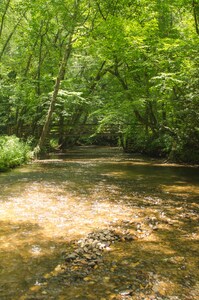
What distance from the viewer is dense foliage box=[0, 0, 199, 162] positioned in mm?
14523

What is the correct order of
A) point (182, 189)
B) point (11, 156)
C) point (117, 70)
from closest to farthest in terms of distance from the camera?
1. point (182, 189)
2. point (11, 156)
3. point (117, 70)

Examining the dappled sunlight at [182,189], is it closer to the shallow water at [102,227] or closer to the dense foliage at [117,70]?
the shallow water at [102,227]

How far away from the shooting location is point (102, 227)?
5.19 m

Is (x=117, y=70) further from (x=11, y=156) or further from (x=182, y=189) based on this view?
(x=182, y=189)

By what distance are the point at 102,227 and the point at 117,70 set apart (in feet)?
A: 54.3

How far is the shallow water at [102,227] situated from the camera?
10.4 feet

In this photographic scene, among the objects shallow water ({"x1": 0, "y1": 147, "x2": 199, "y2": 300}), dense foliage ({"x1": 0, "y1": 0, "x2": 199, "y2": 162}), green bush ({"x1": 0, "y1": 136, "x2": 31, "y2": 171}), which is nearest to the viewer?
shallow water ({"x1": 0, "y1": 147, "x2": 199, "y2": 300})

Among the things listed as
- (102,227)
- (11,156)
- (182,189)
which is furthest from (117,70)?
(102,227)

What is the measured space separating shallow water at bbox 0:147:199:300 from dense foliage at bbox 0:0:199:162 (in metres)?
6.72

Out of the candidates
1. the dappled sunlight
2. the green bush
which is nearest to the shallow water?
the dappled sunlight

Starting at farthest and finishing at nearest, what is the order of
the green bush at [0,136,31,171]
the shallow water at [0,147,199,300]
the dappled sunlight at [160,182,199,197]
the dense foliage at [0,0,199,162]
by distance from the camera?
1. the dense foliage at [0,0,199,162]
2. the green bush at [0,136,31,171]
3. the dappled sunlight at [160,182,199,197]
4. the shallow water at [0,147,199,300]

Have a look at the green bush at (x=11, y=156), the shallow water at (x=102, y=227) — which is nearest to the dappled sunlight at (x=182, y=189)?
the shallow water at (x=102, y=227)

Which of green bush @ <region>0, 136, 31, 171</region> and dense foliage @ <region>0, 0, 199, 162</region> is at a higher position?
dense foliage @ <region>0, 0, 199, 162</region>

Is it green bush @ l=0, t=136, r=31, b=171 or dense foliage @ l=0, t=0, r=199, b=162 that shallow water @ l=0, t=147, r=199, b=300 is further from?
dense foliage @ l=0, t=0, r=199, b=162
